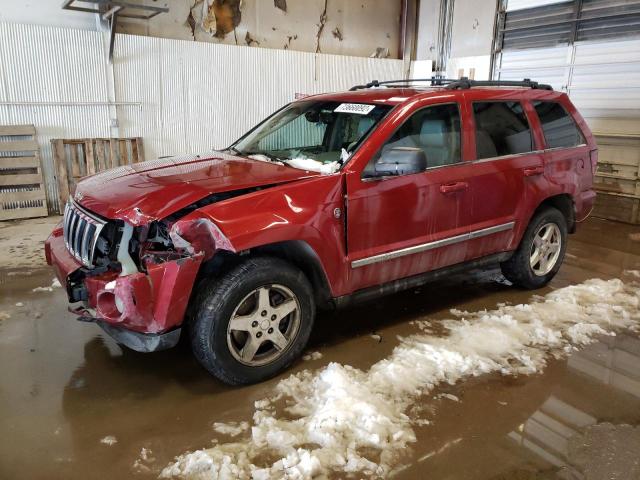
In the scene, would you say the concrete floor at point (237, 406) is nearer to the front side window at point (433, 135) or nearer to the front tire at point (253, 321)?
the front tire at point (253, 321)

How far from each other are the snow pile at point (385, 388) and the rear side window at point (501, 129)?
1.26m

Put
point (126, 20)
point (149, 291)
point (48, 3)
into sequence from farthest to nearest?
1. point (126, 20)
2. point (48, 3)
3. point (149, 291)

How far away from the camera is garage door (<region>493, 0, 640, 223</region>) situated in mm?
6953

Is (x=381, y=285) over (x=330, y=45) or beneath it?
beneath

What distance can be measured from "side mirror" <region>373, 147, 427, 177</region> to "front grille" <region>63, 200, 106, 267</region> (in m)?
1.64

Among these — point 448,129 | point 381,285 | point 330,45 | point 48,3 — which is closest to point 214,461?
point 381,285

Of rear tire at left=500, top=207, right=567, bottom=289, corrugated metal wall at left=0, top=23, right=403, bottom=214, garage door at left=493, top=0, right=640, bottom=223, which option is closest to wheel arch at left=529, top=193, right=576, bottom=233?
rear tire at left=500, top=207, right=567, bottom=289

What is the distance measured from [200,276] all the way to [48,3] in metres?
5.81

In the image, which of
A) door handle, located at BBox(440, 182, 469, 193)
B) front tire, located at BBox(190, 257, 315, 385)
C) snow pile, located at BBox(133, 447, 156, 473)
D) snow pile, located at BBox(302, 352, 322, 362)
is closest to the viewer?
snow pile, located at BBox(133, 447, 156, 473)

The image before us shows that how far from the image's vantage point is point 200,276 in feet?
9.11

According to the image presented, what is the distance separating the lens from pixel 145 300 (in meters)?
2.49

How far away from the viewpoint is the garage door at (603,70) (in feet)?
22.8

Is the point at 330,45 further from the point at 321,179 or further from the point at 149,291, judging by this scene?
the point at 149,291

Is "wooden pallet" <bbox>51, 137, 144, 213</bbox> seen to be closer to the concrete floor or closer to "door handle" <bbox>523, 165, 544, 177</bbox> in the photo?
the concrete floor
